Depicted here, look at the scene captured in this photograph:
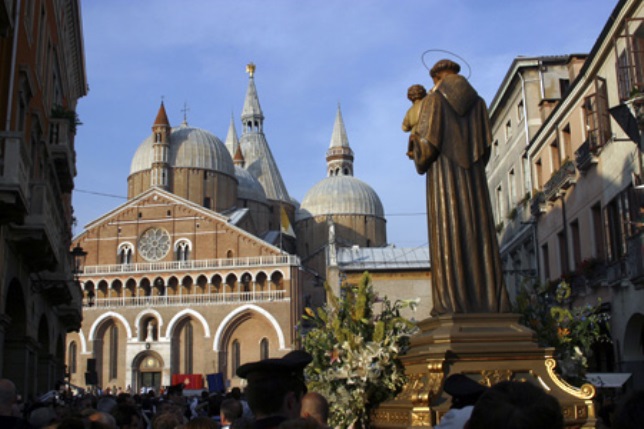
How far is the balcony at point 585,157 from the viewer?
18.5 meters

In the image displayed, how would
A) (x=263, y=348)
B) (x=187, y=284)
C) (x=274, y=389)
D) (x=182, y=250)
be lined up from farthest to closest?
1. (x=182, y=250)
2. (x=187, y=284)
3. (x=263, y=348)
4. (x=274, y=389)

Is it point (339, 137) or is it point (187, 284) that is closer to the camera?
point (187, 284)

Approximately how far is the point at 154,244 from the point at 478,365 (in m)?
52.5

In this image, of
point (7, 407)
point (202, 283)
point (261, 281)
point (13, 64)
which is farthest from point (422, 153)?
point (202, 283)

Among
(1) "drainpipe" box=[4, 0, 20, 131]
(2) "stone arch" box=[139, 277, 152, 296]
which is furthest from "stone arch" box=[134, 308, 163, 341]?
(1) "drainpipe" box=[4, 0, 20, 131]

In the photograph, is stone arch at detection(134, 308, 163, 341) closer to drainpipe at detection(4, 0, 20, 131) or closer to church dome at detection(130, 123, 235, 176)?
church dome at detection(130, 123, 235, 176)

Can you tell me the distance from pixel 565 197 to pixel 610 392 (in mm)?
5646

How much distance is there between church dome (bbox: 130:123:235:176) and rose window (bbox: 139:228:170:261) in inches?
324

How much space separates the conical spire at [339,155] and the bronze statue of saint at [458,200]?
79666 millimetres

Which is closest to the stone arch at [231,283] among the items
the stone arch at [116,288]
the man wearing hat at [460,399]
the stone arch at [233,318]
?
the stone arch at [233,318]

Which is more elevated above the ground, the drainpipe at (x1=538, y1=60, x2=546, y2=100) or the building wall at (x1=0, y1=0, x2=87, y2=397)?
the drainpipe at (x1=538, y1=60, x2=546, y2=100)

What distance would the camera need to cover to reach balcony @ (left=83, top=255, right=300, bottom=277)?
53375 millimetres

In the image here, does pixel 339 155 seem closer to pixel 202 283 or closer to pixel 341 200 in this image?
pixel 341 200

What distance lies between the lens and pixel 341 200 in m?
78.3
